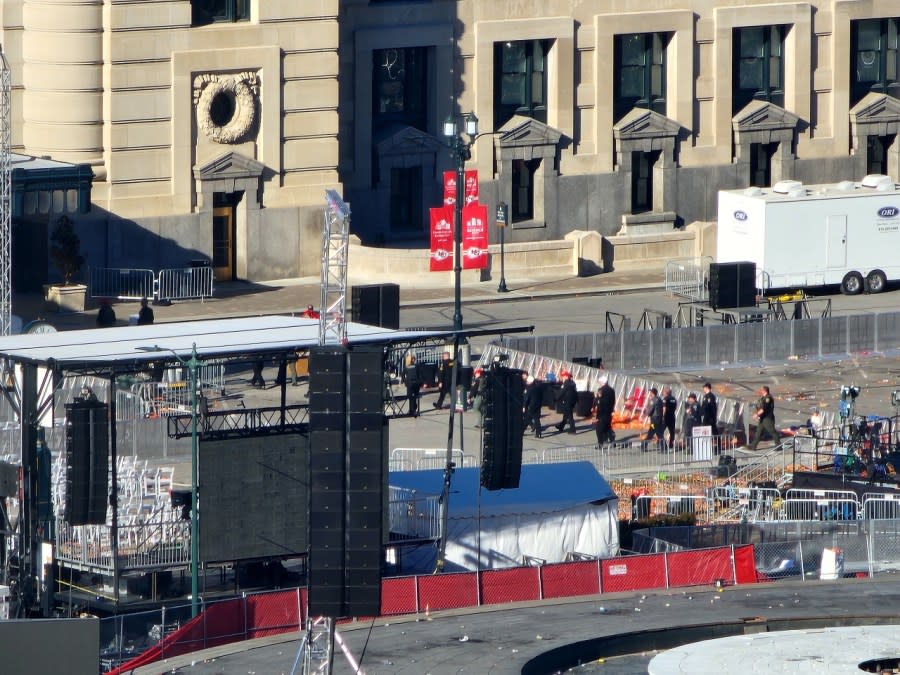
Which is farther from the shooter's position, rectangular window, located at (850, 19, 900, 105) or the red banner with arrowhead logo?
rectangular window, located at (850, 19, 900, 105)

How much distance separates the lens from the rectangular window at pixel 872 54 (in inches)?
3135

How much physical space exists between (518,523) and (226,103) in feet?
94.0

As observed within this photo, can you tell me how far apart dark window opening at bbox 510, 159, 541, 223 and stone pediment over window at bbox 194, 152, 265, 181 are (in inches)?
354

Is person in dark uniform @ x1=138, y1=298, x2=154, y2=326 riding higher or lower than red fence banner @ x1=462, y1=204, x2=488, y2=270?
lower

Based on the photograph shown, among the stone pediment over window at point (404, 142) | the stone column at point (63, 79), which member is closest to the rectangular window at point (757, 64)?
the stone pediment over window at point (404, 142)

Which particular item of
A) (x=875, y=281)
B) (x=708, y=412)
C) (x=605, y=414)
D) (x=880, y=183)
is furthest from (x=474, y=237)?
(x=708, y=412)

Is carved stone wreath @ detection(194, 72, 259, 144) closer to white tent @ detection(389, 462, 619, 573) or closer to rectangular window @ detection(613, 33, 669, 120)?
rectangular window @ detection(613, 33, 669, 120)

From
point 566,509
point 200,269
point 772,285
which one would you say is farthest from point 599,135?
point 566,509

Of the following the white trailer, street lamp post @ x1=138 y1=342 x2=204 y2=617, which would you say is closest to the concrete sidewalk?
the white trailer

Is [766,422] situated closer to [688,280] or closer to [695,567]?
[695,567]

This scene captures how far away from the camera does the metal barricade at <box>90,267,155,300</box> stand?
2625 inches

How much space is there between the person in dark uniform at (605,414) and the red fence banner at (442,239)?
1325 centimetres

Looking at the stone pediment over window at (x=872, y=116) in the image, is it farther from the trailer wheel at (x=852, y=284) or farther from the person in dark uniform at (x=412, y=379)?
the person in dark uniform at (x=412, y=379)

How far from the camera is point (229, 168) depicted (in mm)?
68938
